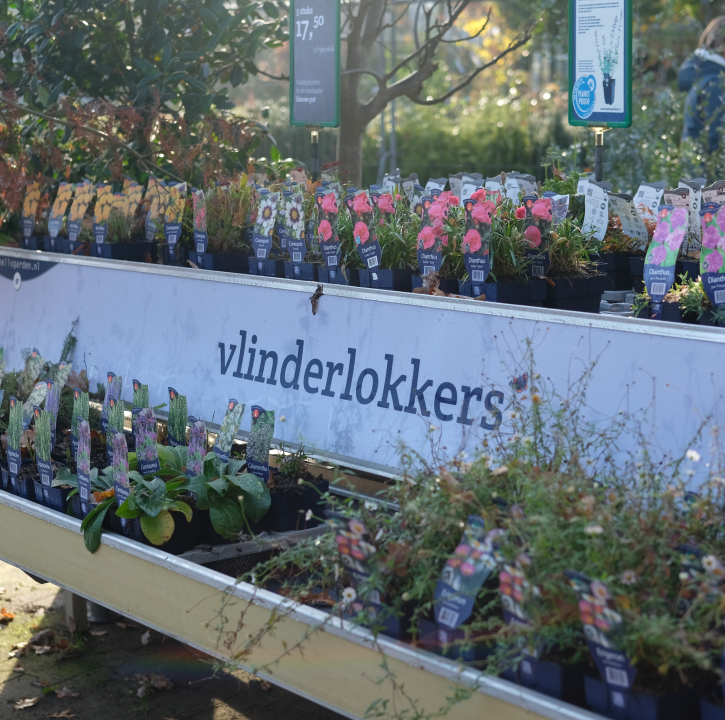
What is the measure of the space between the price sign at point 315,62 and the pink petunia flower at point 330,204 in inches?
54.5

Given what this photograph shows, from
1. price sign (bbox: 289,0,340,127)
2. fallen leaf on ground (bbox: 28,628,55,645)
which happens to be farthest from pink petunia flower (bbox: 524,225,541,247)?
fallen leaf on ground (bbox: 28,628,55,645)

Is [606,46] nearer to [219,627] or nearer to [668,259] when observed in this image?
[668,259]

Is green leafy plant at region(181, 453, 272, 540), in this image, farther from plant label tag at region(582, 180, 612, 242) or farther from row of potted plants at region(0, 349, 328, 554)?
plant label tag at region(582, 180, 612, 242)

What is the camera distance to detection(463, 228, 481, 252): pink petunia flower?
263cm

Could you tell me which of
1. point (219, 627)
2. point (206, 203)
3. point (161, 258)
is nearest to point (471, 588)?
point (219, 627)

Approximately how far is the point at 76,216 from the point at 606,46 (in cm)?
237

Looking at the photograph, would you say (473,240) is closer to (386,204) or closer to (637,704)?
(386,204)

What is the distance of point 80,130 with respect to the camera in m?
4.23

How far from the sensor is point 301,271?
10.5 feet

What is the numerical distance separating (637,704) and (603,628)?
0.15 metres

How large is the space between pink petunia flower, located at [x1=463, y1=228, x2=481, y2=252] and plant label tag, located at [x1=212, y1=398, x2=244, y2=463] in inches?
31.3

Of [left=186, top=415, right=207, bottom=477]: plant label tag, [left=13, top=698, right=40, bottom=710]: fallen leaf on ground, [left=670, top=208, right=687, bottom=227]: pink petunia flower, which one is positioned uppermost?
[left=670, top=208, right=687, bottom=227]: pink petunia flower

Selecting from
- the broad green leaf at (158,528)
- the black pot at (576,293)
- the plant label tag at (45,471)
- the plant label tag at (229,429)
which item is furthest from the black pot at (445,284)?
the plant label tag at (45,471)

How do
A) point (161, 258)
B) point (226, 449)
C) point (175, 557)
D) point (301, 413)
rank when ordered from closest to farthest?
1. point (175, 557)
2. point (226, 449)
3. point (301, 413)
4. point (161, 258)
